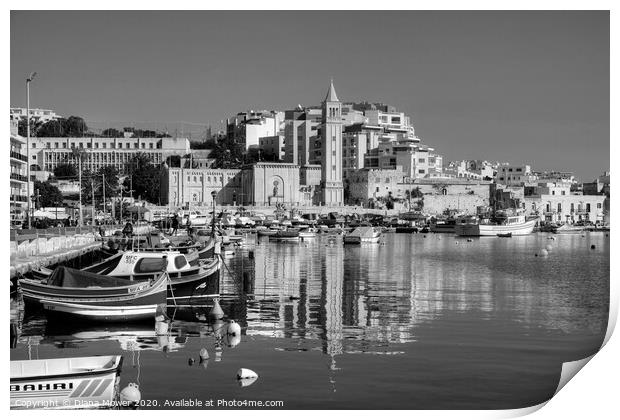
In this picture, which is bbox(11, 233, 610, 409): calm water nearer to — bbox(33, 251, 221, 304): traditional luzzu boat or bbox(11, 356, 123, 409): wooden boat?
bbox(33, 251, 221, 304): traditional luzzu boat

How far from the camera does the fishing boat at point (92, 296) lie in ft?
40.9

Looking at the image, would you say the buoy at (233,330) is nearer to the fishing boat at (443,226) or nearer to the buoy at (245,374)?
the buoy at (245,374)

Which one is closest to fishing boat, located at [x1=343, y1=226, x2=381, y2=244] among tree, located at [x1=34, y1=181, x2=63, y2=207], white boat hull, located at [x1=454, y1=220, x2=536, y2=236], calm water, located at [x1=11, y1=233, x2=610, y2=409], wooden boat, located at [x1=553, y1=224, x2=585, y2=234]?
white boat hull, located at [x1=454, y1=220, x2=536, y2=236]

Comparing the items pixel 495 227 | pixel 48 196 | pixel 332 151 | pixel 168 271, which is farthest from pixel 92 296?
pixel 332 151

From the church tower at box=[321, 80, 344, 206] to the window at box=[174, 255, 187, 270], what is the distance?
5348 centimetres

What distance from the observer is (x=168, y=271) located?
15203 mm

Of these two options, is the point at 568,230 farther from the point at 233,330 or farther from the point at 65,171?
the point at 233,330

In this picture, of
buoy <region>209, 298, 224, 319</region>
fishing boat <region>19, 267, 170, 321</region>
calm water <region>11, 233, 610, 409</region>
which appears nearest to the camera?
calm water <region>11, 233, 610, 409</region>

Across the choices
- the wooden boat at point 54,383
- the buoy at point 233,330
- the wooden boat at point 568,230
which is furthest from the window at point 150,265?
the wooden boat at point 568,230

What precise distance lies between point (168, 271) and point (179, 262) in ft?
1.56

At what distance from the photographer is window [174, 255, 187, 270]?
51.0 feet

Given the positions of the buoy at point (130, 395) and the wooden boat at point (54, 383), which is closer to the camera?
the wooden boat at point (54, 383)

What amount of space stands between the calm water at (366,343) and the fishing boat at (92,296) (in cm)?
29
